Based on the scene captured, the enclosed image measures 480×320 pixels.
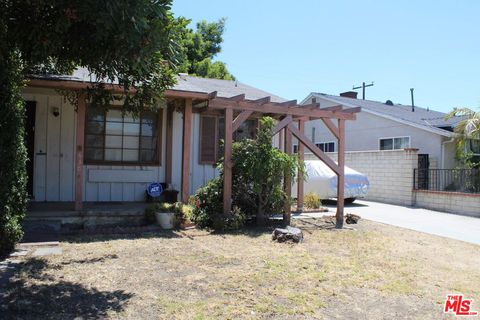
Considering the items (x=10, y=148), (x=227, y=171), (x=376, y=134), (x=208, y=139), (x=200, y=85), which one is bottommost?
(x=227, y=171)

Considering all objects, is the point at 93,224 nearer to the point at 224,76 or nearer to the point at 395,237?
the point at 395,237

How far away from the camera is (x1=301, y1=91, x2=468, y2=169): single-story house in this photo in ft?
51.5

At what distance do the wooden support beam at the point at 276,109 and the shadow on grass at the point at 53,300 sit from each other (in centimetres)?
465

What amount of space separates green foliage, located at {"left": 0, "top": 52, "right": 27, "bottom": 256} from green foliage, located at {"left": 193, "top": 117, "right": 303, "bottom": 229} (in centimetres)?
347

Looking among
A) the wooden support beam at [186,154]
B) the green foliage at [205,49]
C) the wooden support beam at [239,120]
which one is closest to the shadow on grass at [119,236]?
the wooden support beam at [186,154]

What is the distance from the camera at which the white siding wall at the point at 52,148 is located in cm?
926

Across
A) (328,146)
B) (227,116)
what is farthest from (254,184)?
(328,146)

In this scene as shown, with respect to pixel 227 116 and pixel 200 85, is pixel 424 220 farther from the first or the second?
pixel 200 85

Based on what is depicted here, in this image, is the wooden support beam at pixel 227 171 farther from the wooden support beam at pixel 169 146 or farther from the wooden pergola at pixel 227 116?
the wooden support beam at pixel 169 146

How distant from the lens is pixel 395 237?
27.2 ft

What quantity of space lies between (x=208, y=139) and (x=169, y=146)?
1.25 m

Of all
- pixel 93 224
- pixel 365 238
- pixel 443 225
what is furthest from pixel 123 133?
pixel 443 225

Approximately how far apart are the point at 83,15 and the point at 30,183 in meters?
6.36

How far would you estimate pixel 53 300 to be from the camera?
415 centimetres
